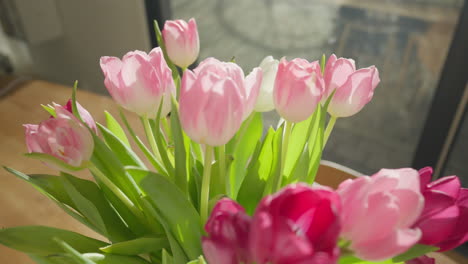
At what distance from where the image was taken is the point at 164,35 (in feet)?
1.38

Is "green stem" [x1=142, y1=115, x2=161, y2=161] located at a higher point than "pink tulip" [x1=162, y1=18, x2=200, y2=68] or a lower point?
lower

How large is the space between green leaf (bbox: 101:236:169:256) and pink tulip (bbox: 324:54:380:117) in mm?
204

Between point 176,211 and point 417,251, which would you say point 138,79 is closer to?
point 176,211

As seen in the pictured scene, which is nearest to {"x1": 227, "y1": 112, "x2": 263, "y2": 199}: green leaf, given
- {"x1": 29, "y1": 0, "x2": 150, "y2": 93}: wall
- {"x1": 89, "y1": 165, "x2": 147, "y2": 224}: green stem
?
{"x1": 89, "y1": 165, "x2": 147, "y2": 224}: green stem

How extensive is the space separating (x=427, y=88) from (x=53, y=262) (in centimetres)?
152

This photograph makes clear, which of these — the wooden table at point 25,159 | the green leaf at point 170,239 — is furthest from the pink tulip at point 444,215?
the wooden table at point 25,159

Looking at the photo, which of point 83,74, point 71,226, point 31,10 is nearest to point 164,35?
point 71,226

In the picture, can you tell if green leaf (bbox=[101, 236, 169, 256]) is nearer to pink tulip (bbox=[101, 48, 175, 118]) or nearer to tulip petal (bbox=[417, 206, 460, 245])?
pink tulip (bbox=[101, 48, 175, 118])

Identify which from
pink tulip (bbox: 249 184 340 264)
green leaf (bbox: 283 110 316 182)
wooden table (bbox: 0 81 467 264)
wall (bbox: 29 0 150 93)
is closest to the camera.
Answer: pink tulip (bbox: 249 184 340 264)

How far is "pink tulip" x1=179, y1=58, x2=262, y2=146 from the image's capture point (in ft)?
0.91

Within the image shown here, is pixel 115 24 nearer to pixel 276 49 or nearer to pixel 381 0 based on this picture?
pixel 276 49

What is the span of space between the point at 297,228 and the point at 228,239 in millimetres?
41

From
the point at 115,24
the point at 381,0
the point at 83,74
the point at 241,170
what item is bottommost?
the point at 83,74

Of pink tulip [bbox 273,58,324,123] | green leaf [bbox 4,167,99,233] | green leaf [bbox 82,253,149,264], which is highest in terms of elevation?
pink tulip [bbox 273,58,324,123]
